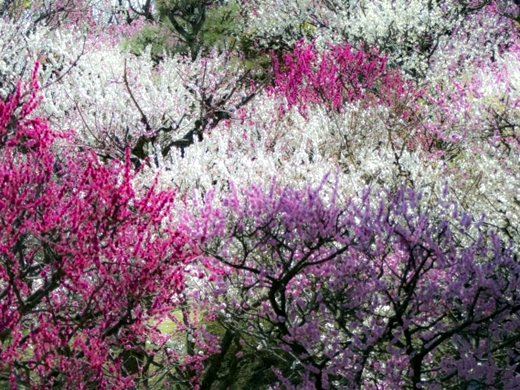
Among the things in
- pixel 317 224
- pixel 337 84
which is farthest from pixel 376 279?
pixel 337 84

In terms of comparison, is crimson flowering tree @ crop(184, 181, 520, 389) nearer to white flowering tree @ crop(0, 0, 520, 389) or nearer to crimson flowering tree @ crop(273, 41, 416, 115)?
white flowering tree @ crop(0, 0, 520, 389)

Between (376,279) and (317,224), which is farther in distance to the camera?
(317,224)

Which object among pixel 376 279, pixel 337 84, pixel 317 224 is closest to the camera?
pixel 376 279

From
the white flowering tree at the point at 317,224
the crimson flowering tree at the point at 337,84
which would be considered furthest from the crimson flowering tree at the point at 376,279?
the crimson flowering tree at the point at 337,84

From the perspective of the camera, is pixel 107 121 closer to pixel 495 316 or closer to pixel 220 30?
pixel 495 316

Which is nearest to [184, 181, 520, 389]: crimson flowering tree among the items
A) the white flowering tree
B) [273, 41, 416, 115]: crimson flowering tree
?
the white flowering tree

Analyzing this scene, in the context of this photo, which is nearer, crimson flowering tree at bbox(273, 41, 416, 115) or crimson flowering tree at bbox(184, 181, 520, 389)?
crimson flowering tree at bbox(184, 181, 520, 389)

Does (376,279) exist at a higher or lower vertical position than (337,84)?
lower

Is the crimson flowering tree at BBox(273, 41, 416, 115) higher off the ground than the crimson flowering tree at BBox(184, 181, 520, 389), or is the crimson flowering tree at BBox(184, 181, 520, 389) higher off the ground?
the crimson flowering tree at BBox(273, 41, 416, 115)

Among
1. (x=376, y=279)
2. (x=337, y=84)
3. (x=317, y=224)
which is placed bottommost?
(x=376, y=279)

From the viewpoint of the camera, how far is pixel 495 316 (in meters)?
4.80

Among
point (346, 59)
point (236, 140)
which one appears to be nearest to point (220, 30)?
point (346, 59)

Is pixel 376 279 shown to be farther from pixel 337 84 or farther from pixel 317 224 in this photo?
pixel 337 84

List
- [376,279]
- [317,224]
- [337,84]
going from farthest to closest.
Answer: [337,84] → [317,224] → [376,279]
